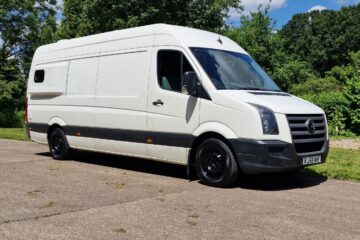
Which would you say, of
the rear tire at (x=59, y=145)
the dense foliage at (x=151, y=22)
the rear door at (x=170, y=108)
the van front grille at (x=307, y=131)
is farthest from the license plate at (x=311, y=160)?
the dense foliage at (x=151, y=22)

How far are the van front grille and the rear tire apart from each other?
5416 mm

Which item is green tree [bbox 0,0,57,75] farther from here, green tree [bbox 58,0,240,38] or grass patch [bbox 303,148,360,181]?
grass patch [bbox 303,148,360,181]

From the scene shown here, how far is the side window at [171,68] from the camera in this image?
8328 millimetres

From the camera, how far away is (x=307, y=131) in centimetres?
774

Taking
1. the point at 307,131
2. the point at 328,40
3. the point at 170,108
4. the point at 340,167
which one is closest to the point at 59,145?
the point at 170,108

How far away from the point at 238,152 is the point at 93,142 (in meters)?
3.77

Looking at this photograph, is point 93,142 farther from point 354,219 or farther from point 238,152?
point 354,219

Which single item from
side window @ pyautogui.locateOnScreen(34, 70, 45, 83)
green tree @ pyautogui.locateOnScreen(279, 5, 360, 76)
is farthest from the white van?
green tree @ pyautogui.locateOnScreen(279, 5, 360, 76)

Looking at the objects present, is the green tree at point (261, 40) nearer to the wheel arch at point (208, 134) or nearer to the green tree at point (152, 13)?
the green tree at point (152, 13)

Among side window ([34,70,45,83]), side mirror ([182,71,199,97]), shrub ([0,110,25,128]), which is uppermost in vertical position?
side window ([34,70,45,83])

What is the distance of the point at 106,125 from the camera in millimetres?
9742

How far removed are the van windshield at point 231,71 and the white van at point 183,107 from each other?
0.02m

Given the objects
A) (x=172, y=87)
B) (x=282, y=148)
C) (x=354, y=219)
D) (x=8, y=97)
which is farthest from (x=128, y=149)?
(x=8, y=97)

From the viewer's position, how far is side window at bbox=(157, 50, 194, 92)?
328 inches
